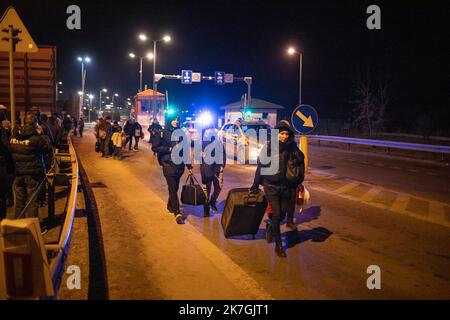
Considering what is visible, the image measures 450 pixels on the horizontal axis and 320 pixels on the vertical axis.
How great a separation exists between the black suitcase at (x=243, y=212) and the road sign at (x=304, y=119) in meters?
5.53

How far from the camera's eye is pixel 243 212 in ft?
23.0

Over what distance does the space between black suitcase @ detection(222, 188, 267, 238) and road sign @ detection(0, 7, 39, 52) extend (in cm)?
385

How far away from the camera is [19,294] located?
12.6 feet

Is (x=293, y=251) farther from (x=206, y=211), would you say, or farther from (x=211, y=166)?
(x=211, y=166)

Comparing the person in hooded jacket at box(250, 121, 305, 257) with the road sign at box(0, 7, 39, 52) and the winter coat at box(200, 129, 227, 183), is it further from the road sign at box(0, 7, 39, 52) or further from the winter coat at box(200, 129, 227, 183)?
the road sign at box(0, 7, 39, 52)

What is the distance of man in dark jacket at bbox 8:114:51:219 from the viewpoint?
751cm

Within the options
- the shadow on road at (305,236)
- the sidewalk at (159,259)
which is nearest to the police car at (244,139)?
the sidewalk at (159,259)

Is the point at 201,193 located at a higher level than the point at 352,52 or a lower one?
lower

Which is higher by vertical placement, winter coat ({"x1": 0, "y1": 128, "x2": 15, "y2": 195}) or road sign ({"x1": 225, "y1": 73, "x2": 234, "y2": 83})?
road sign ({"x1": 225, "y1": 73, "x2": 234, "y2": 83})

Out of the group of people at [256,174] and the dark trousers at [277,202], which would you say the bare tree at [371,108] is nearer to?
the group of people at [256,174]

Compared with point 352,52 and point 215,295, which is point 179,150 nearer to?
point 215,295

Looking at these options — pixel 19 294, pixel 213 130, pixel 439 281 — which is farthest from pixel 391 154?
pixel 19 294

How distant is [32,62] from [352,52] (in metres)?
50.9

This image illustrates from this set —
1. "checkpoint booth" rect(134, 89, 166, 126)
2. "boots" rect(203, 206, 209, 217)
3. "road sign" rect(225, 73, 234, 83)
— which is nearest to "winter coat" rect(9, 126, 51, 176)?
"boots" rect(203, 206, 209, 217)
